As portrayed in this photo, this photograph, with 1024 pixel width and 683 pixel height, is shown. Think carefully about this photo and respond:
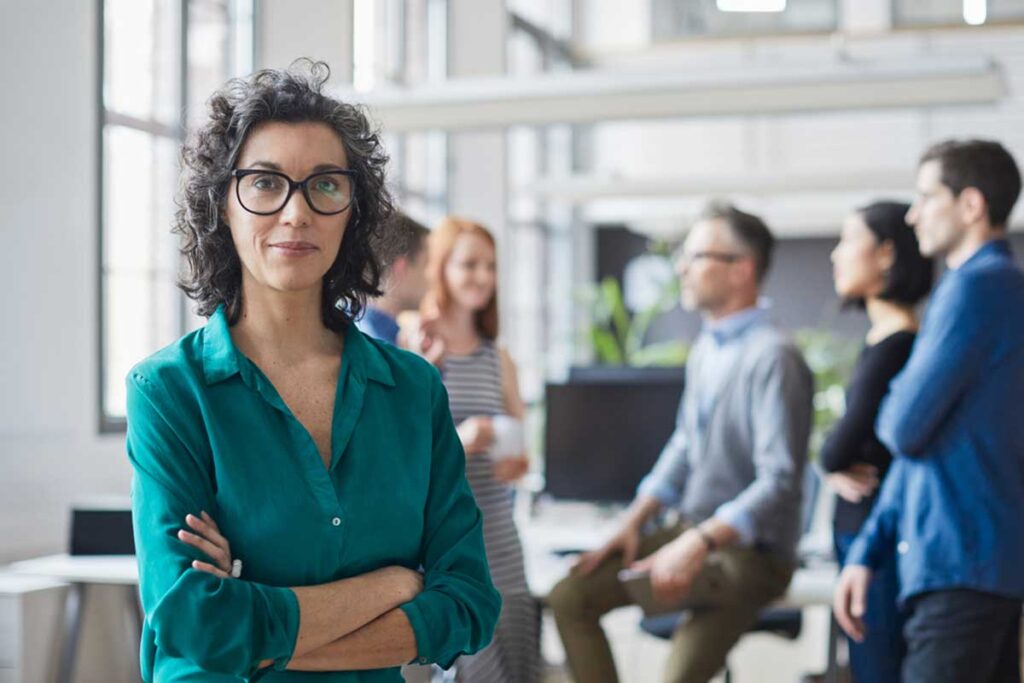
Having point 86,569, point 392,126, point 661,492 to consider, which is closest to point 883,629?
point 661,492

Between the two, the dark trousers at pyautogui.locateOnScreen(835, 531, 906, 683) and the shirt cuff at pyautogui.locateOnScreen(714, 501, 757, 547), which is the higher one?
the shirt cuff at pyautogui.locateOnScreen(714, 501, 757, 547)

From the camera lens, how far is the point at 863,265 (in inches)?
129

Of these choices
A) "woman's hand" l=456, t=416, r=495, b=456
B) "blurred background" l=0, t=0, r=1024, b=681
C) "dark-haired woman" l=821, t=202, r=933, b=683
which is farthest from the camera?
"blurred background" l=0, t=0, r=1024, b=681

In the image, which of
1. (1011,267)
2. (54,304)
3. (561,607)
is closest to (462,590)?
(1011,267)

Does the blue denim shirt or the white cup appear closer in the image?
the blue denim shirt

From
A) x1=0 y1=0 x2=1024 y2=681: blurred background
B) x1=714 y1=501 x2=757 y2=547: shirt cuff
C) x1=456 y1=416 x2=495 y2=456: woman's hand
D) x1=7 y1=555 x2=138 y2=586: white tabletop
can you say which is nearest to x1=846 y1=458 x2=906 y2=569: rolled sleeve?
x1=714 y1=501 x2=757 y2=547: shirt cuff

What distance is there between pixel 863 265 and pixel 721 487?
69cm

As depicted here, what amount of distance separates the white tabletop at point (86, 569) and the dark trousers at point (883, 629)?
1808mm

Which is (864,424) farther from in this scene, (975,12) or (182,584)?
(975,12)

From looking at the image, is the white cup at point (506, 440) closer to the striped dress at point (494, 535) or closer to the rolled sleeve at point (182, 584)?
the striped dress at point (494, 535)

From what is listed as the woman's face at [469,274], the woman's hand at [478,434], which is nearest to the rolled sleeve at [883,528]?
the woman's hand at [478,434]

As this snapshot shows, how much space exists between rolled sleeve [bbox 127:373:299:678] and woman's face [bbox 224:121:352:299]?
0.19 metres

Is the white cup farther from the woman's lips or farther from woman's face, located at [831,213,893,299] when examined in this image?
the woman's lips

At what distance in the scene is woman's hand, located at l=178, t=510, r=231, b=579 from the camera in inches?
54.6
